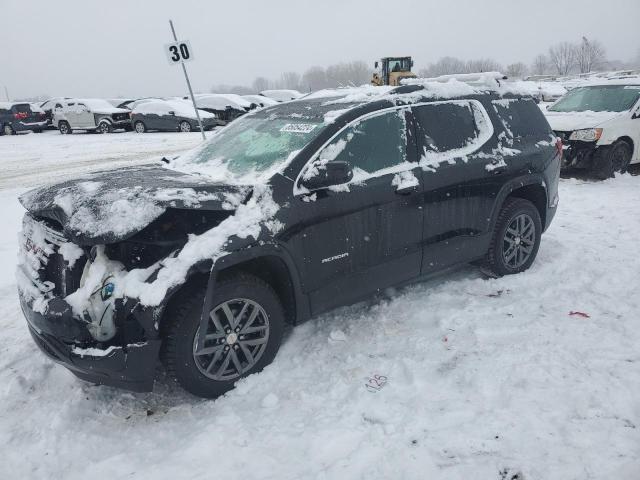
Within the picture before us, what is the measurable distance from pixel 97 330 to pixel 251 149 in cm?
184

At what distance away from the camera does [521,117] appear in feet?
15.6

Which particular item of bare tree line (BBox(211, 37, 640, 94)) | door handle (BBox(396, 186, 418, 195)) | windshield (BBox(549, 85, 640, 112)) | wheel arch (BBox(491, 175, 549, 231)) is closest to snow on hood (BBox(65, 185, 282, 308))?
door handle (BBox(396, 186, 418, 195))

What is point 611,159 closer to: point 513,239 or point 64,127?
point 513,239

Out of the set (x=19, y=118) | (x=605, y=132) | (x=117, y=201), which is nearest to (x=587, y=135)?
(x=605, y=132)

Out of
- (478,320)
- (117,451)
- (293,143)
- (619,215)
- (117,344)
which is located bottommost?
(619,215)

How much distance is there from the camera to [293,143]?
356cm

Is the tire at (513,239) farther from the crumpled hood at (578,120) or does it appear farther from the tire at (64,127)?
the tire at (64,127)

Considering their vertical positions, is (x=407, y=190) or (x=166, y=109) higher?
(x=407, y=190)

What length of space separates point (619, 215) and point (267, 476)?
625cm

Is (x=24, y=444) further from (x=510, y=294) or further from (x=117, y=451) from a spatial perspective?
(x=510, y=294)

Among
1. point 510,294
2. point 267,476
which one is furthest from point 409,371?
point 510,294

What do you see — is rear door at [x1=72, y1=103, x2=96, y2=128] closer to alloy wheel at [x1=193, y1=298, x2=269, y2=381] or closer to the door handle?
the door handle

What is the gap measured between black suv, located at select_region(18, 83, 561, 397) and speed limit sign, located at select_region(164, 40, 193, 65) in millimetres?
5402

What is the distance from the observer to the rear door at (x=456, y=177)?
156 inches
